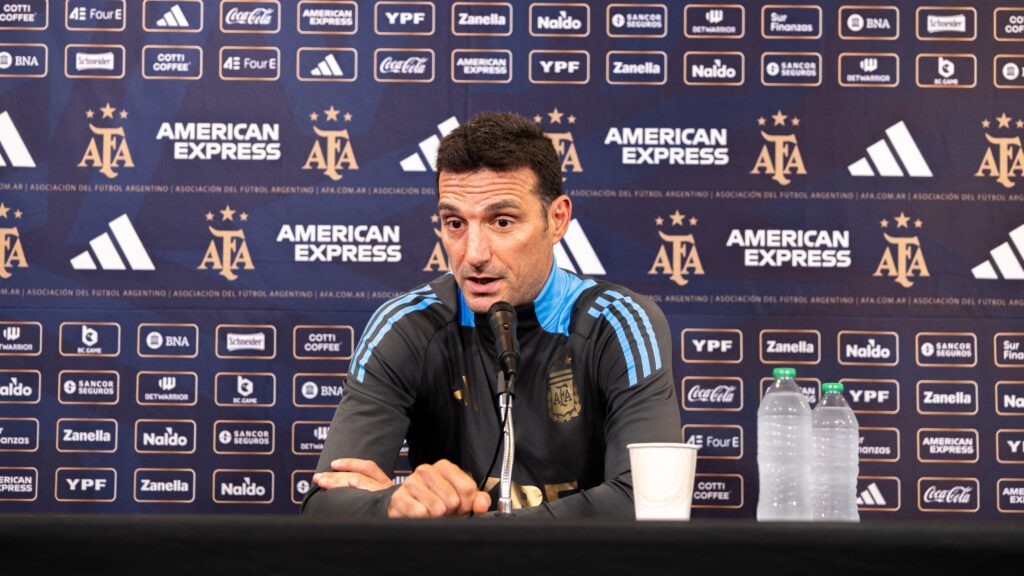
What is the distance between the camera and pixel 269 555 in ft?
3.48

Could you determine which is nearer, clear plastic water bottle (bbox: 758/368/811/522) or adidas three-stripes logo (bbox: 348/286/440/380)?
clear plastic water bottle (bbox: 758/368/811/522)

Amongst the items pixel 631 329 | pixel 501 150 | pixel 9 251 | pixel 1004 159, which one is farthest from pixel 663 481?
pixel 9 251

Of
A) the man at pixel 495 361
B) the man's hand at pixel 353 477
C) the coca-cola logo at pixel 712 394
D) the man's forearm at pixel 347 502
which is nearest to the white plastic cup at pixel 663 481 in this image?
the man's forearm at pixel 347 502

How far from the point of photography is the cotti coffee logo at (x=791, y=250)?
3197mm

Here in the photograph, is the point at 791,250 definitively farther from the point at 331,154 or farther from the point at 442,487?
the point at 442,487

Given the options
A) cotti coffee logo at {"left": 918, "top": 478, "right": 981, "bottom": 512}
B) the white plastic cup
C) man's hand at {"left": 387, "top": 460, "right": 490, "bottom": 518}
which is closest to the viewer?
the white plastic cup

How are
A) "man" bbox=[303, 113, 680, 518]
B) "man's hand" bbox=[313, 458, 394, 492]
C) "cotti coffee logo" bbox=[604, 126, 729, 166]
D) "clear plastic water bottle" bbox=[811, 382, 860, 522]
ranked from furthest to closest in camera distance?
"cotti coffee logo" bbox=[604, 126, 729, 166]
"man" bbox=[303, 113, 680, 518]
"man's hand" bbox=[313, 458, 394, 492]
"clear plastic water bottle" bbox=[811, 382, 860, 522]

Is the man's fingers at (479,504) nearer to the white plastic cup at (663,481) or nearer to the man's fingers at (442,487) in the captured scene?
the man's fingers at (442,487)

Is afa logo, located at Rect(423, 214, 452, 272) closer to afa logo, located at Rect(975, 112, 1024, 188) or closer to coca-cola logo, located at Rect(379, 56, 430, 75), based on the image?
coca-cola logo, located at Rect(379, 56, 430, 75)

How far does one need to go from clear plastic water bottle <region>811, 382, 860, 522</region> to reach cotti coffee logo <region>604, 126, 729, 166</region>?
150 centimetres

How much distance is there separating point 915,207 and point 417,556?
261cm

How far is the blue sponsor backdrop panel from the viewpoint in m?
3.16

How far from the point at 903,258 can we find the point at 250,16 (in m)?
2.21

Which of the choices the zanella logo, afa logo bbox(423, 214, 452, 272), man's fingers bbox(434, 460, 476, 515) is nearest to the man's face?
man's fingers bbox(434, 460, 476, 515)
